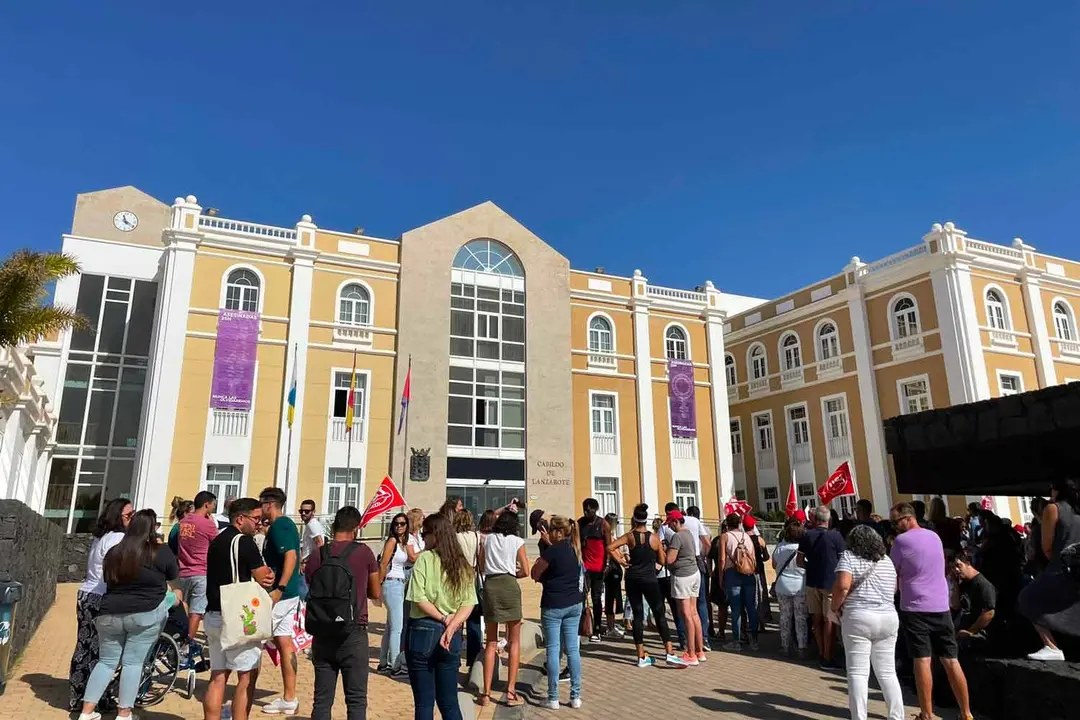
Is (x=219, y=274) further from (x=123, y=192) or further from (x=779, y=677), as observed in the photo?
(x=779, y=677)

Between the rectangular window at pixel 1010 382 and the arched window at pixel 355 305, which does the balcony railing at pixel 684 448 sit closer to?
the rectangular window at pixel 1010 382

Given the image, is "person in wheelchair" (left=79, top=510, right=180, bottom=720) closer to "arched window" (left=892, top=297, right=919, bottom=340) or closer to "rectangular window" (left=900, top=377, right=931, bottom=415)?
"rectangular window" (left=900, top=377, right=931, bottom=415)

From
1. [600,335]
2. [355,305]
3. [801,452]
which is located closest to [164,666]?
[355,305]

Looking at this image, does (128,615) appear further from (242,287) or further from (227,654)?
(242,287)

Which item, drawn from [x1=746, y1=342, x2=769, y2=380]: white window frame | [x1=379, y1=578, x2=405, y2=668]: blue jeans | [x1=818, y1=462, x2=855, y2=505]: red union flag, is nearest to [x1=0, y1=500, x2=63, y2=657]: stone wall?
[x1=379, y1=578, x2=405, y2=668]: blue jeans

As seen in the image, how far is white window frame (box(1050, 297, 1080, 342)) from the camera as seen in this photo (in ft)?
90.4

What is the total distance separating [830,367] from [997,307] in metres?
6.29

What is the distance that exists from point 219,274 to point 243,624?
67.6 feet

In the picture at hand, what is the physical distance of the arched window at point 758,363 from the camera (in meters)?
32.3

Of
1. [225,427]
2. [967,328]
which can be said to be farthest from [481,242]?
[967,328]

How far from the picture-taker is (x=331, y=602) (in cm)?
477

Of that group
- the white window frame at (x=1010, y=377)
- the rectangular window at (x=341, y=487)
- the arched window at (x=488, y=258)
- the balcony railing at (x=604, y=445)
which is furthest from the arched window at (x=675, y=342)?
the rectangular window at (x=341, y=487)

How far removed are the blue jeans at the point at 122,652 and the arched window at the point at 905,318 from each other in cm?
2745

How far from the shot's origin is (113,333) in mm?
23406
